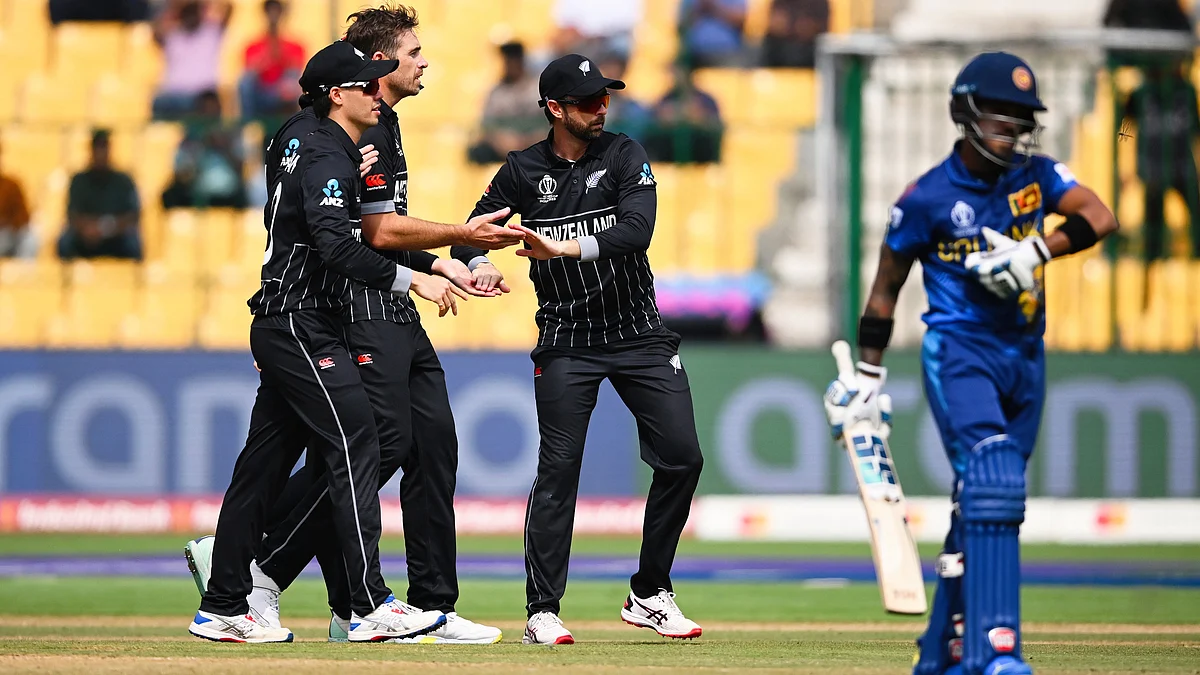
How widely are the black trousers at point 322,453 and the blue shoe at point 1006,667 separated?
7.84 ft

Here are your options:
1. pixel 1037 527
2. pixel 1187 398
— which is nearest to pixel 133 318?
pixel 1037 527

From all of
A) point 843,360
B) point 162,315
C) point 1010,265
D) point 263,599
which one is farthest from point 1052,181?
point 162,315

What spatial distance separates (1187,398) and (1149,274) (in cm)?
116

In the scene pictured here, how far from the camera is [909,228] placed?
5.21 metres

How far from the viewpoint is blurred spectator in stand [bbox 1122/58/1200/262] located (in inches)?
549

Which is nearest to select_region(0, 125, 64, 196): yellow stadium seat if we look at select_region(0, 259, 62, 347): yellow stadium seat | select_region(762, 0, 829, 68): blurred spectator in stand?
select_region(0, 259, 62, 347): yellow stadium seat

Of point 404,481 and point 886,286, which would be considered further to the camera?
point 404,481

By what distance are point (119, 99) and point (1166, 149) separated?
955cm

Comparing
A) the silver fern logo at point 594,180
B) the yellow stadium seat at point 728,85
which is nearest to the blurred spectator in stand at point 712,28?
the yellow stadium seat at point 728,85

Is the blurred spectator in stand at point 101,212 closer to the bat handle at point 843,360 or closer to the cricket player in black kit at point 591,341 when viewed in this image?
the cricket player in black kit at point 591,341

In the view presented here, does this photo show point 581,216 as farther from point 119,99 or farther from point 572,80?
point 119,99

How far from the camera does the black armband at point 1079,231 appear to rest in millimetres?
5148

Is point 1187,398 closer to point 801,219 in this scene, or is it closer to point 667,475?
point 801,219

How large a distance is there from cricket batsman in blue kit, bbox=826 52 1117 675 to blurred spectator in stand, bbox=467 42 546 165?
9629 mm
